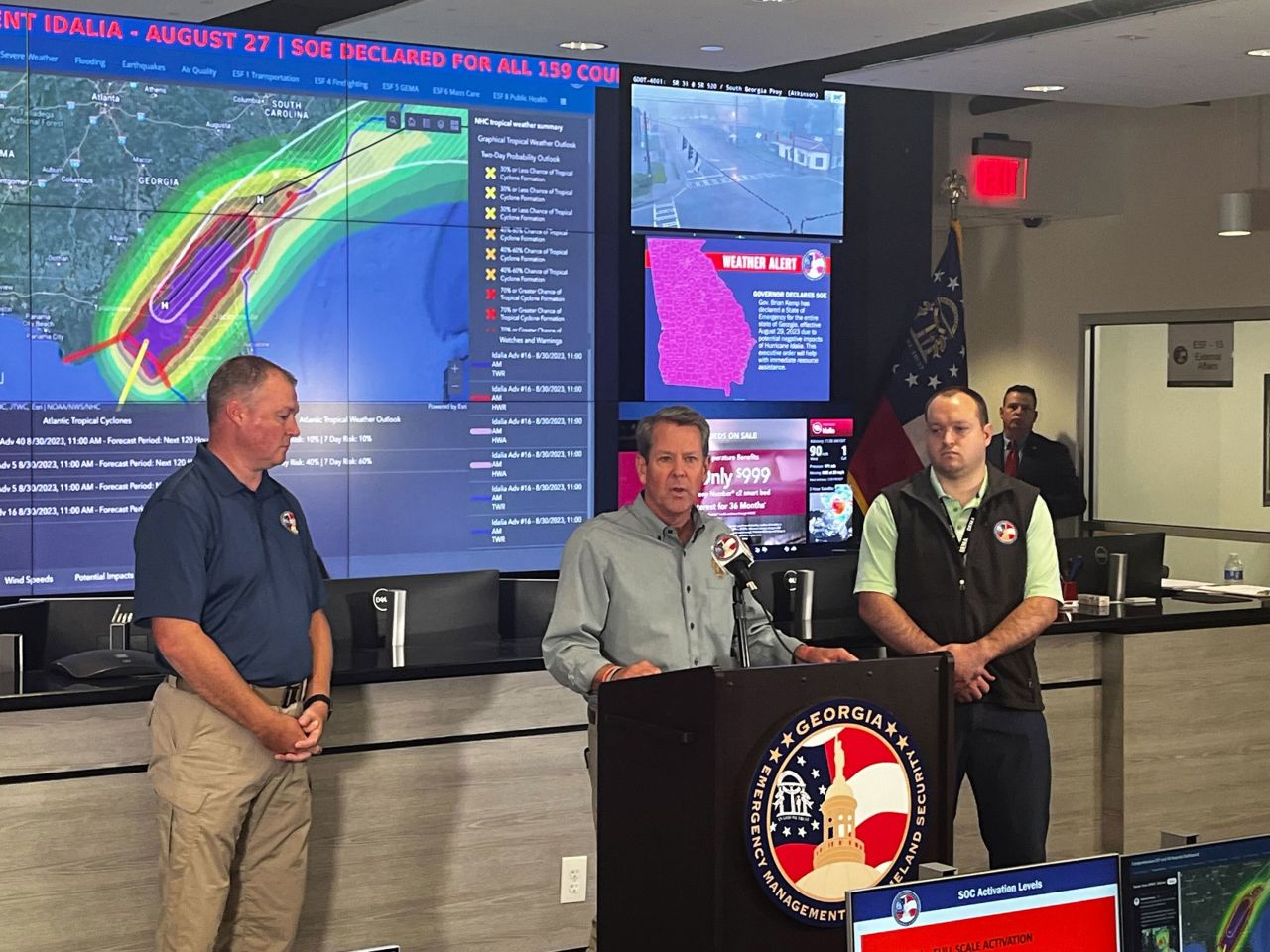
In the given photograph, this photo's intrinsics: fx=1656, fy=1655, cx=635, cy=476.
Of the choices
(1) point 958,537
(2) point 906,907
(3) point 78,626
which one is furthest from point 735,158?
(2) point 906,907

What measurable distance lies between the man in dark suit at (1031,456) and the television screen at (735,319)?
98.9 inches

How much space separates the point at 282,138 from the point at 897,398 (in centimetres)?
264

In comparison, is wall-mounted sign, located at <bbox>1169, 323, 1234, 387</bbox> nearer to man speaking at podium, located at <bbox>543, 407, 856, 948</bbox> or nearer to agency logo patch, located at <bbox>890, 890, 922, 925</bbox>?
man speaking at podium, located at <bbox>543, 407, 856, 948</bbox>

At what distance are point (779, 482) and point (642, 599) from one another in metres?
3.37

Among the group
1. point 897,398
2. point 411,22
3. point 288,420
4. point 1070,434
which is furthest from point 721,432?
point 1070,434

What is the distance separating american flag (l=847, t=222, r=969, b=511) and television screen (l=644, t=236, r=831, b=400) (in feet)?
0.95

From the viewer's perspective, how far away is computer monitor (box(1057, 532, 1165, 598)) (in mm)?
5562

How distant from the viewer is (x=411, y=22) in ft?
17.6

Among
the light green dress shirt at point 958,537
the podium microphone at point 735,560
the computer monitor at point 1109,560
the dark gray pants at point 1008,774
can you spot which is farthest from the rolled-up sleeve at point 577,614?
the computer monitor at point 1109,560

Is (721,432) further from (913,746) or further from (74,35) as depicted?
(913,746)

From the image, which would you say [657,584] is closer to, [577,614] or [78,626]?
[577,614]

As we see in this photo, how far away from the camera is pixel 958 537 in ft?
12.8

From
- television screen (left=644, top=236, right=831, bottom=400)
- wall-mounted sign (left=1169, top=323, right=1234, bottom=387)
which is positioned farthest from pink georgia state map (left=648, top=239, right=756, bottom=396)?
wall-mounted sign (left=1169, top=323, right=1234, bottom=387)

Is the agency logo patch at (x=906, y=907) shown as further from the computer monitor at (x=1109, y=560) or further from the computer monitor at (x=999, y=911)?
the computer monitor at (x=1109, y=560)
